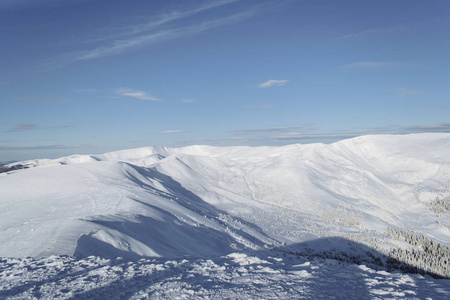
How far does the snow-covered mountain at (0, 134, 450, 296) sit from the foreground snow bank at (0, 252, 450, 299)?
1.50 metres

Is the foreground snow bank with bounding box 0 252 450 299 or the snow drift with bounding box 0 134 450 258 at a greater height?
the foreground snow bank with bounding box 0 252 450 299

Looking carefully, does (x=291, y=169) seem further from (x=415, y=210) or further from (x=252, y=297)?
(x=252, y=297)

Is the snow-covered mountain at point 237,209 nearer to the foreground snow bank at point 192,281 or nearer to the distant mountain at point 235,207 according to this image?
the distant mountain at point 235,207

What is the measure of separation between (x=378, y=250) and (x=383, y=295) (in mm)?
39751

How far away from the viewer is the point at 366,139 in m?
178

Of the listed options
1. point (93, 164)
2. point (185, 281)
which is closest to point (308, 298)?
point (185, 281)

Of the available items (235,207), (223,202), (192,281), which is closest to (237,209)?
(235,207)

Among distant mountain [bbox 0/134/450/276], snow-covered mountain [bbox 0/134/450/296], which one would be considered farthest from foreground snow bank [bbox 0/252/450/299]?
distant mountain [bbox 0/134/450/276]

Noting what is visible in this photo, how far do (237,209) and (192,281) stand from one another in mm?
49513

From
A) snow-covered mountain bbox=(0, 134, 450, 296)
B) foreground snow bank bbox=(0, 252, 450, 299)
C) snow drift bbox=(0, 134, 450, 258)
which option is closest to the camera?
foreground snow bank bbox=(0, 252, 450, 299)

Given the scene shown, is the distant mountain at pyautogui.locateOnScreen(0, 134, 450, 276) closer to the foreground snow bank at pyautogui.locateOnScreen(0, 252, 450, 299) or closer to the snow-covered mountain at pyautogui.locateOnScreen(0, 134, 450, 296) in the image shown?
the snow-covered mountain at pyautogui.locateOnScreen(0, 134, 450, 296)

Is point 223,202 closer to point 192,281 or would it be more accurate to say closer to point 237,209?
point 237,209

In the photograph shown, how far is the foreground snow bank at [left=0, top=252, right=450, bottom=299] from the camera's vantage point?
910cm

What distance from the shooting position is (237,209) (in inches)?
2320
